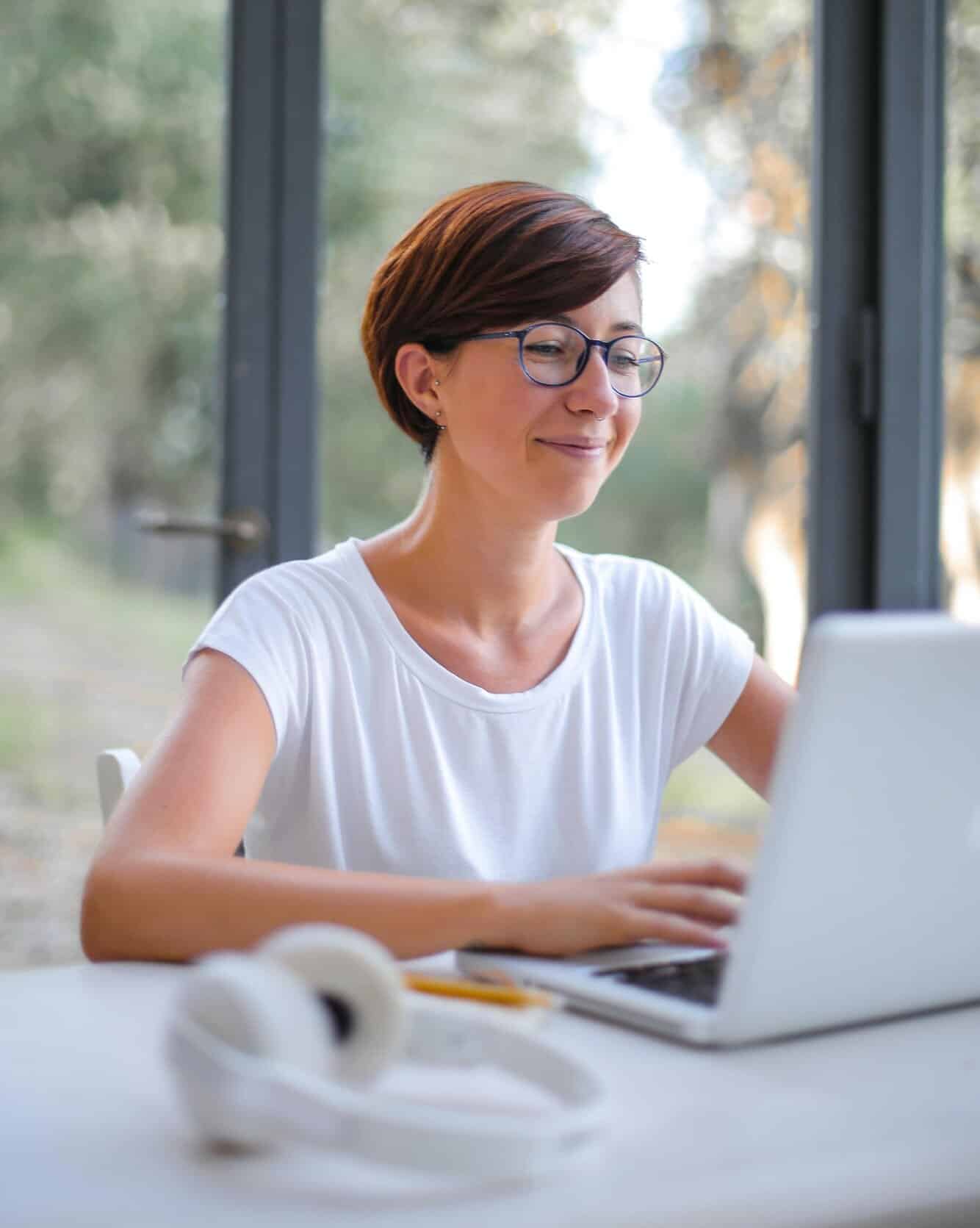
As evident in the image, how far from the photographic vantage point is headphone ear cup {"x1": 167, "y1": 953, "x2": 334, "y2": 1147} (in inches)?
24.4

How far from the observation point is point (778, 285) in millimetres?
2789

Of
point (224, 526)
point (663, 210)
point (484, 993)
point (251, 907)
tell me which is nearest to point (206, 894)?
point (251, 907)

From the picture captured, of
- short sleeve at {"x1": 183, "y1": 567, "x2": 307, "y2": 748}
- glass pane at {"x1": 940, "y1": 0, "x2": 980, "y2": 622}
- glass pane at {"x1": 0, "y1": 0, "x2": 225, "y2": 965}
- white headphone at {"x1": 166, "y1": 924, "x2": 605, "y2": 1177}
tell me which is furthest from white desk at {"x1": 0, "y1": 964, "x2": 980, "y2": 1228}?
glass pane at {"x1": 940, "y1": 0, "x2": 980, "y2": 622}

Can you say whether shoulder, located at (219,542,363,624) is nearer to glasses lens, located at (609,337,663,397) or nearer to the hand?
glasses lens, located at (609,337,663,397)

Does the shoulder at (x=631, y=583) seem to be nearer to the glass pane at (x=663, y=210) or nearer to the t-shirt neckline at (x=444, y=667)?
the t-shirt neckline at (x=444, y=667)

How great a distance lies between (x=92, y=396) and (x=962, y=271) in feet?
5.25

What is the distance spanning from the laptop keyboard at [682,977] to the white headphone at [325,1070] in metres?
0.21

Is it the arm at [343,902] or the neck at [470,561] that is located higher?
the neck at [470,561]

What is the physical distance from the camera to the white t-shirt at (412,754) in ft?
4.72

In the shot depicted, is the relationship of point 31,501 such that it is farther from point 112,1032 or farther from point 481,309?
point 112,1032

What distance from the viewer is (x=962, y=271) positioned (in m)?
2.82

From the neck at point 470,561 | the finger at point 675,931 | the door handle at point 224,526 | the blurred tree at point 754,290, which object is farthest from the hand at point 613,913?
the blurred tree at point 754,290

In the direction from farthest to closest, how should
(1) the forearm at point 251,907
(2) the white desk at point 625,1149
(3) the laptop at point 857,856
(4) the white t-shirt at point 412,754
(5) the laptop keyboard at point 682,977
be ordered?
(4) the white t-shirt at point 412,754 → (1) the forearm at point 251,907 → (5) the laptop keyboard at point 682,977 → (3) the laptop at point 857,856 → (2) the white desk at point 625,1149

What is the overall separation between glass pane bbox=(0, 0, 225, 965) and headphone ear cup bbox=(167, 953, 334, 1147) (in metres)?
1.73
